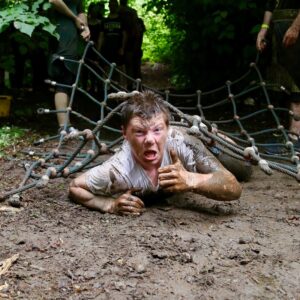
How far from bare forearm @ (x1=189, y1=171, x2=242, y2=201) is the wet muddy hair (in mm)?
295

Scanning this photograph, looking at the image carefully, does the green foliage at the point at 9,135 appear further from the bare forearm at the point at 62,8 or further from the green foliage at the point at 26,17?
the bare forearm at the point at 62,8

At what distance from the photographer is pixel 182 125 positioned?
2883 millimetres

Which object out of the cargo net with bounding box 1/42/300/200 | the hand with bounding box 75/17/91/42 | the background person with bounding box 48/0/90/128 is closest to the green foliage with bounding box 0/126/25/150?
the cargo net with bounding box 1/42/300/200

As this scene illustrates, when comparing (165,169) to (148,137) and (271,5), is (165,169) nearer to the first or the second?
(148,137)

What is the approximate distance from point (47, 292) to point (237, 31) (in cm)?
471

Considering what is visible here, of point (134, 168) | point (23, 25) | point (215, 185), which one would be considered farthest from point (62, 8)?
point (215, 185)

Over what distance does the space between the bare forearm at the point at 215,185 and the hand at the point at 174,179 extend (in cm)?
2

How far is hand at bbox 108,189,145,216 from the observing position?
253cm

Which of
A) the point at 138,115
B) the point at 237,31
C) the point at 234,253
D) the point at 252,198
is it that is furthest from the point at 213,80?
the point at 234,253

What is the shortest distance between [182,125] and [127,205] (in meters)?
0.58

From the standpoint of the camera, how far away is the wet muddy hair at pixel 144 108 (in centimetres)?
250

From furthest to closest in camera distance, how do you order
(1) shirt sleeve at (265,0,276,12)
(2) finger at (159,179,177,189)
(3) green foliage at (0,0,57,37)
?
(1) shirt sleeve at (265,0,276,12) → (3) green foliage at (0,0,57,37) → (2) finger at (159,179,177,189)

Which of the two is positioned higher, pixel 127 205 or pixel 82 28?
pixel 82 28

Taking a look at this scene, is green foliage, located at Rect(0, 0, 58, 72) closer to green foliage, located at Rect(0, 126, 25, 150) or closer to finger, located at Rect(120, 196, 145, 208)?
green foliage, located at Rect(0, 126, 25, 150)
